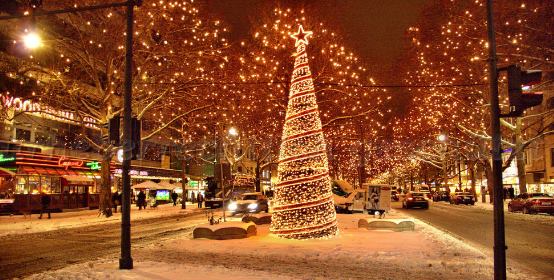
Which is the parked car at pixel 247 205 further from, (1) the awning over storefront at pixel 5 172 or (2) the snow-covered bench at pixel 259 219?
(1) the awning over storefront at pixel 5 172

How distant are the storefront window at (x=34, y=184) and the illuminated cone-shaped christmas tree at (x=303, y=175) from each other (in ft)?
90.2

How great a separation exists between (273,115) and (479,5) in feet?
55.5

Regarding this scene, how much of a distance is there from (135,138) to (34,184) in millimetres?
30242

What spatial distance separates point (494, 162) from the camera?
8.64m

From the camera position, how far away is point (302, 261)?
456 inches

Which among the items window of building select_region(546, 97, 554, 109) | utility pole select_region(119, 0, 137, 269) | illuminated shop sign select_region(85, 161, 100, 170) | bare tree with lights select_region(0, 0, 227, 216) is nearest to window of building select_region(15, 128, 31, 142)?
illuminated shop sign select_region(85, 161, 100, 170)

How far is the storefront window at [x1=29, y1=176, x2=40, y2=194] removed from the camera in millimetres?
36219

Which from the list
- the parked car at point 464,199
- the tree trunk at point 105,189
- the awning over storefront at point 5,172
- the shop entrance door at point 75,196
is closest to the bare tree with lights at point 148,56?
the tree trunk at point 105,189

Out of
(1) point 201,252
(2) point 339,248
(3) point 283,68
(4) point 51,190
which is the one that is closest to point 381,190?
(3) point 283,68

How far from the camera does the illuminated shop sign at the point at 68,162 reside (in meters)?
39.3

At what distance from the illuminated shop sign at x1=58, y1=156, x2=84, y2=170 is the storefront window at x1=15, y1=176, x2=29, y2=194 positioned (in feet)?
12.4

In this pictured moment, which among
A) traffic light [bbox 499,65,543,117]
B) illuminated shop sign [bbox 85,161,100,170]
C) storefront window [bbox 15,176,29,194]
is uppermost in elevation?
illuminated shop sign [bbox 85,161,100,170]

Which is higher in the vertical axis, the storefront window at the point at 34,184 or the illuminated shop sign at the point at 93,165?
the illuminated shop sign at the point at 93,165

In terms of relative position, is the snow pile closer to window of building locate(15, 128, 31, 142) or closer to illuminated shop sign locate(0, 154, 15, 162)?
illuminated shop sign locate(0, 154, 15, 162)
